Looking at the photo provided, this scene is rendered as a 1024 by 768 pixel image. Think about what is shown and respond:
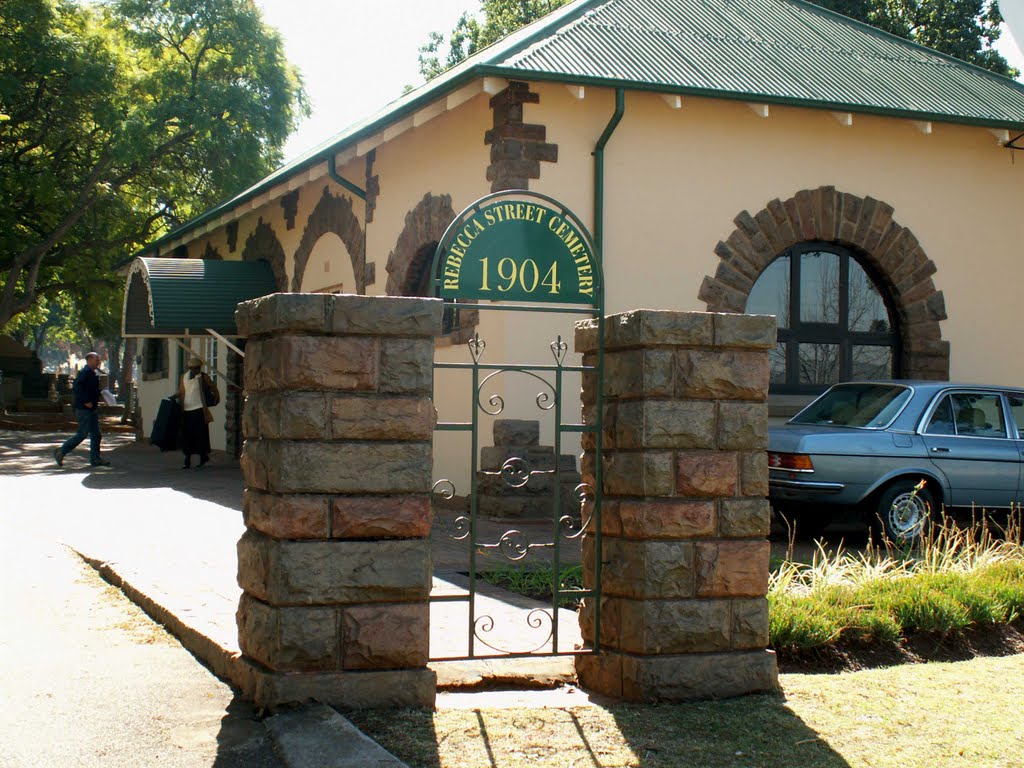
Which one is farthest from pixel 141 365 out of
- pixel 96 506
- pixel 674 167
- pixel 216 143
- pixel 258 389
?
pixel 258 389

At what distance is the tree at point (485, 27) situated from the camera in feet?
114

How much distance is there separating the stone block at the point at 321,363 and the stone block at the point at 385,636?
3.07ft

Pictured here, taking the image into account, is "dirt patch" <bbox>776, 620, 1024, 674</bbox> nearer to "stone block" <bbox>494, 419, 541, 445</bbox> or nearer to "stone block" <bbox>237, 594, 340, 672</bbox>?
"stone block" <bbox>237, 594, 340, 672</bbox>

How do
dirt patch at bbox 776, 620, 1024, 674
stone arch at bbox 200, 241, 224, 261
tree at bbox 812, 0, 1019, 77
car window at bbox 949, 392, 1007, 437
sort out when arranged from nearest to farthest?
dirt patch at bbox 776, 620, 1024, 674, car window at bbox 949, 392, 1007, 437, stone arch at bbox 200, 241, 224, 261, tree at bbox 812, 0, 1019, 77

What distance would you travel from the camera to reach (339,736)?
4629 mm

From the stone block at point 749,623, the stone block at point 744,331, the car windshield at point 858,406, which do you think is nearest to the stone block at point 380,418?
the stone block at point 744,331

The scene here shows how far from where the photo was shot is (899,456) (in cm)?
1062

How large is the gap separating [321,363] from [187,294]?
1377 centimetres

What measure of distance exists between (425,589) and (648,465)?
1.12m

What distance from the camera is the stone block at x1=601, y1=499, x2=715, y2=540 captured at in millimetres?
5520

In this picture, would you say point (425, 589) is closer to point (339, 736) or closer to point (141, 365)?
point (339, 736)

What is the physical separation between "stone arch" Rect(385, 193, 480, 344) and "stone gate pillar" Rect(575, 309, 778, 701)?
7.48 metres

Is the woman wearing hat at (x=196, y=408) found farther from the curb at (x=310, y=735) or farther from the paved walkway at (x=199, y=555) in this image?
the curb at (x=310, y=735)

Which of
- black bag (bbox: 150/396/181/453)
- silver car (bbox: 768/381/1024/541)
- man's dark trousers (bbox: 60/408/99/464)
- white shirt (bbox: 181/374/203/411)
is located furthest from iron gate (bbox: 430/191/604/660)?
man's dark trousers (bbox: 60/408/99/464)
